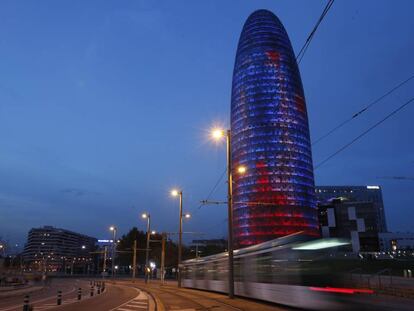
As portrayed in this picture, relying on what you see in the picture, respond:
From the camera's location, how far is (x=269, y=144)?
163 meters

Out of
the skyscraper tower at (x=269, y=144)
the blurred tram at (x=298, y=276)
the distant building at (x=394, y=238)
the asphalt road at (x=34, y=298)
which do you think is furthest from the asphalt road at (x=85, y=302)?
the distant building at (x=394, y=238)

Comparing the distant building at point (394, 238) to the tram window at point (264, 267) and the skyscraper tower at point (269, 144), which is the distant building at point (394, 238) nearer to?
the skyscraper tower at point (269, 144)

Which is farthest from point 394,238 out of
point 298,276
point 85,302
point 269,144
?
point 298,276

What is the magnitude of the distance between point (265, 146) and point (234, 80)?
125 ft

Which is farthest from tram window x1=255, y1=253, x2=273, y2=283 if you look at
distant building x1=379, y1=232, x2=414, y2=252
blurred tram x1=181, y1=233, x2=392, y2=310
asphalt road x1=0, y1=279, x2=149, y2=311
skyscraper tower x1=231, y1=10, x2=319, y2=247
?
distant building x1=379, y1=232, x2=414, y2=252

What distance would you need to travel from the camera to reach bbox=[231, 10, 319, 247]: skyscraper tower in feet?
507

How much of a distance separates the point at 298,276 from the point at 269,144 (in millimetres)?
147328

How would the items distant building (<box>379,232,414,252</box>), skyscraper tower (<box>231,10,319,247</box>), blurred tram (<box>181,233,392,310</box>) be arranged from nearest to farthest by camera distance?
1. blurred tram (<box>181,233,392,310</box>)
2. distant building (<box>379,232,414,252</box>)
3. skyscraper tower (<box>231,10,319,247</box>)

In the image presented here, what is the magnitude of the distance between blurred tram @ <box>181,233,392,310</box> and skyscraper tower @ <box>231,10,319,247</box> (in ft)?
403

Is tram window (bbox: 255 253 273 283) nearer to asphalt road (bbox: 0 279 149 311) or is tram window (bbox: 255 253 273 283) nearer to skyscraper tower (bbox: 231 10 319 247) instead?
asphalt road (bbox: 0 279 149 311)

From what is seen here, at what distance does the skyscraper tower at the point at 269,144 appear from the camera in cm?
15462

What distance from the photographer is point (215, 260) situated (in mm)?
34594

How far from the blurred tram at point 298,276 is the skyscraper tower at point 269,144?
12279 cm

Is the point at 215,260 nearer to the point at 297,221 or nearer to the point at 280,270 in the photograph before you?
the point at 280,270
